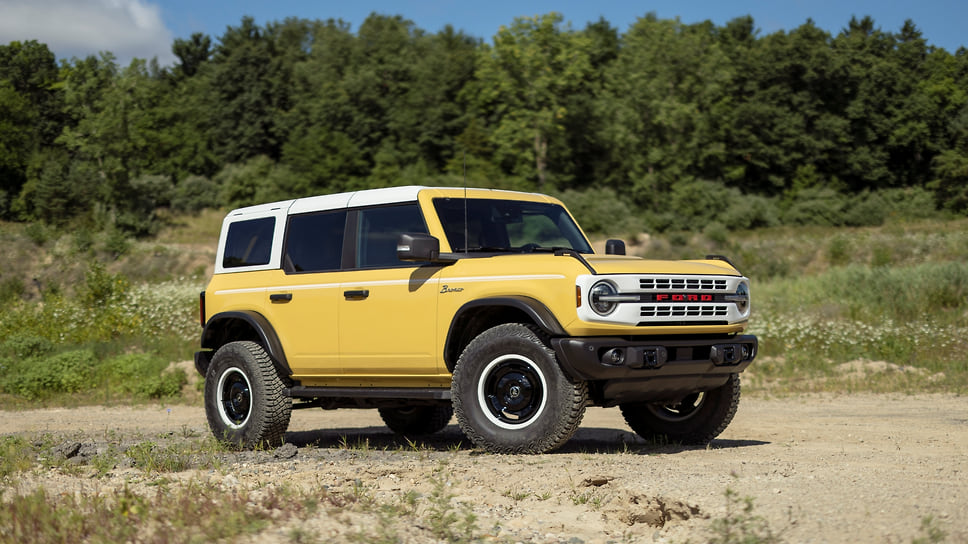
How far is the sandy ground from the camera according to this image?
5.28 metres

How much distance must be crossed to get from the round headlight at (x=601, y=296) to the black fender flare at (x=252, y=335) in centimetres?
341

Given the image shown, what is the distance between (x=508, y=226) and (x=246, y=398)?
10.1 ft

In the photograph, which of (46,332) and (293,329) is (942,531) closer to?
(293,329)

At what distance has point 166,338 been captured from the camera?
74.3 ft

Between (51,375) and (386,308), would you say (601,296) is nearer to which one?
(386,308)

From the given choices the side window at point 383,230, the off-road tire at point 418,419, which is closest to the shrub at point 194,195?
the off-road tire at point 418,419

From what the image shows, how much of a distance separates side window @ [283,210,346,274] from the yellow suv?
19 mm

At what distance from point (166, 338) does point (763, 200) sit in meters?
45.4

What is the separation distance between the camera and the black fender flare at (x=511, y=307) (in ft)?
24.6

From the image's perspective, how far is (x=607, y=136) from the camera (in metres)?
65.5

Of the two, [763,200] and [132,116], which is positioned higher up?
[132,116]

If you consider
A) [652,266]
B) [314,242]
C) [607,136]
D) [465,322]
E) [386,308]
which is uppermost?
[607,136]

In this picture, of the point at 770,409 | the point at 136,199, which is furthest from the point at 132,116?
the point at 770,409

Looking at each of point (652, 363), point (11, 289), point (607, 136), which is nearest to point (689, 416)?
point (652, 363)
